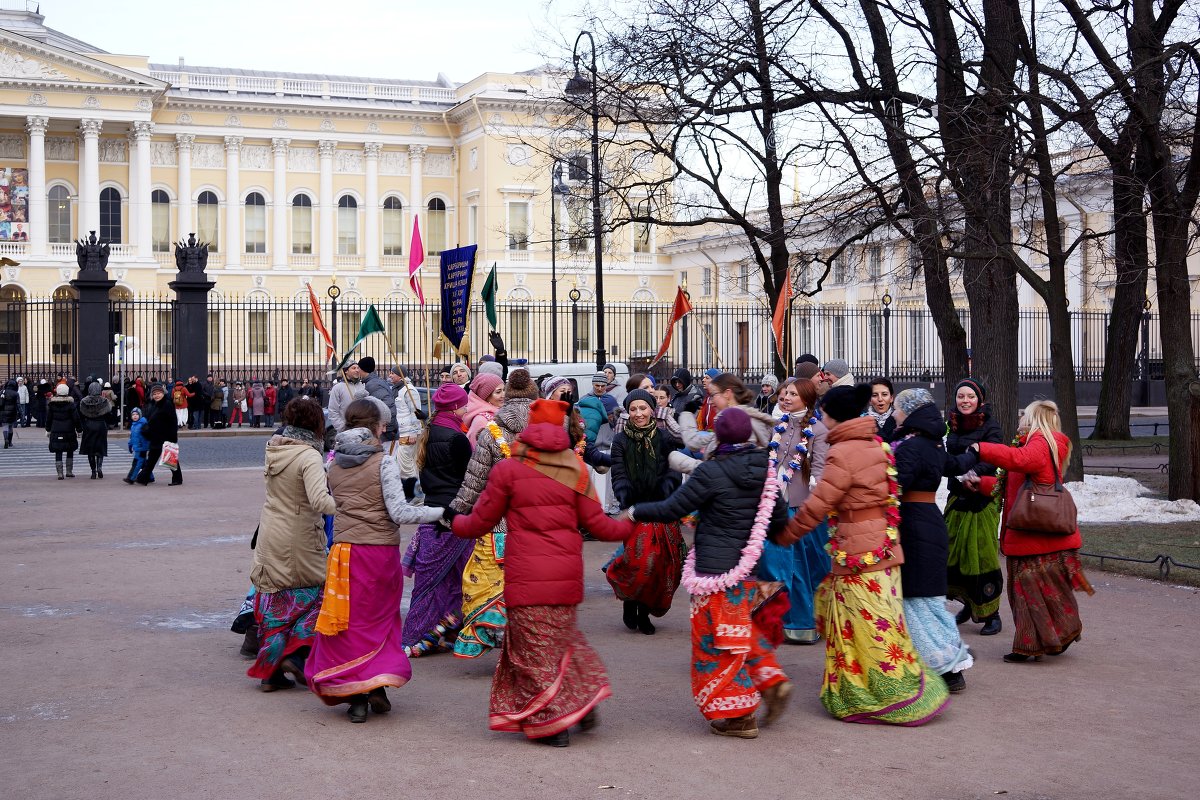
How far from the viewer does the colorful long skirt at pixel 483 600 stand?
8039 millimetres

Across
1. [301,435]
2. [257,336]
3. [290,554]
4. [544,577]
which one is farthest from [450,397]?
[257,336]

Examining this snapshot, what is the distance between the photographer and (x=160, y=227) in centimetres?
6406

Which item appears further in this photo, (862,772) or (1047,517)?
(1047,517)

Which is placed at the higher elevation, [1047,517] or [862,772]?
[1047,517]

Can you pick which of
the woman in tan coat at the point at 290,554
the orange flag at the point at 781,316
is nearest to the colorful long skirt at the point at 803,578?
the woman in tan coat at the point at 290,554

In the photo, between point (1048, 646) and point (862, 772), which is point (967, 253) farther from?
point (862, 772)

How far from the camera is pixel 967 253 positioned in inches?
568

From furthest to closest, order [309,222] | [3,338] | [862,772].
→ [309,222], [3,338], [862,772]

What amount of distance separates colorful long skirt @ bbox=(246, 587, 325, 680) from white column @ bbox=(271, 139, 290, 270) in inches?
2362

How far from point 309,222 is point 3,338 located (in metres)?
17.2

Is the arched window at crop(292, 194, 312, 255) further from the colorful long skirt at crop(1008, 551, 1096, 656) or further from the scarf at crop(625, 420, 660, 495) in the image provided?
the colorful long skirt at crop(1008, 551, 1096, 656)

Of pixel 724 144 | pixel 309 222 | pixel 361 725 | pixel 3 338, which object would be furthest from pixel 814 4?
pixel 309 222

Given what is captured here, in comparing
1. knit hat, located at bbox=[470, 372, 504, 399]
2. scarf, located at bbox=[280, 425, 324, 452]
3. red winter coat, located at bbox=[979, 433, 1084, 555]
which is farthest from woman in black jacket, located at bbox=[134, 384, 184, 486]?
red winter coat, located at bbox=[979, 433, 1084, 555]

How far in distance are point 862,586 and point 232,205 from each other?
61.9m
